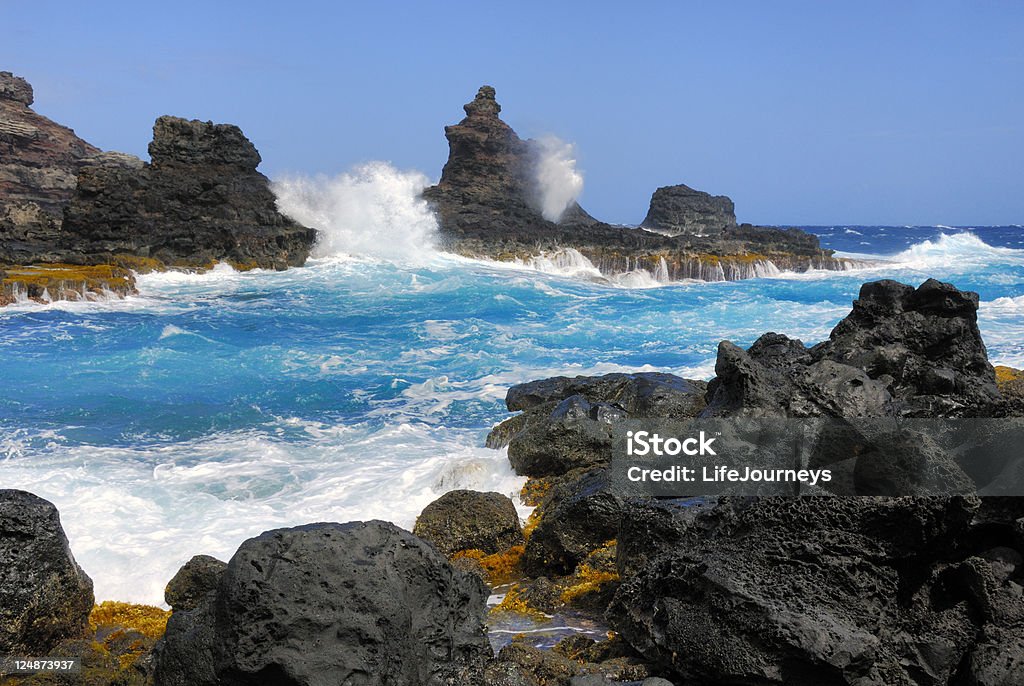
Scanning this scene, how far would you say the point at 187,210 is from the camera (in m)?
28.8

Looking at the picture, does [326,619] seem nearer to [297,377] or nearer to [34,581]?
[34,581]

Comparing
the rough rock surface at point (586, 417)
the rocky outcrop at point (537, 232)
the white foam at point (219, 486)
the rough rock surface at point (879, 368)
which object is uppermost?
the rocky outcrop at point (537, 232)

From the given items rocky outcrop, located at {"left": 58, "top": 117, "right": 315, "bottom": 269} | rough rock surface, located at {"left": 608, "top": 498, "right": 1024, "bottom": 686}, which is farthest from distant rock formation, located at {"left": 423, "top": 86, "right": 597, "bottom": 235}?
rough rock surface, located at {"left": 608, "top": 498, "right": 1024, "bottom": 686}

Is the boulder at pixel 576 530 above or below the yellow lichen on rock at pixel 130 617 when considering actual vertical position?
above

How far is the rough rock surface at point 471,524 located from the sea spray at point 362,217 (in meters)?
27.6

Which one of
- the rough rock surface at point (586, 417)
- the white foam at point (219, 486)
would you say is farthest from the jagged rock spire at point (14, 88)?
the rough rock surface at point (586, 417)

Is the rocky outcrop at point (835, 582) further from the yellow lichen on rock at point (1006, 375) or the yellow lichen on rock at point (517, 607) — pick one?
the yellow lichen on rock at point (1006, 375)

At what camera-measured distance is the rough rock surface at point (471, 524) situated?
19.0 feet

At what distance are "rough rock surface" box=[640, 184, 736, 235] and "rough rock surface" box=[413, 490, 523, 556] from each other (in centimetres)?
4138

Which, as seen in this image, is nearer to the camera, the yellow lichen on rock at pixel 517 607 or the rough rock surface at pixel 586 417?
the yellow lichen on rock at pixel 517 607

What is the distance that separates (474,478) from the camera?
286 inches

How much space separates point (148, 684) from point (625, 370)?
10.8 metres

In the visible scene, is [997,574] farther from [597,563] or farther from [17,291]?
[17,291]

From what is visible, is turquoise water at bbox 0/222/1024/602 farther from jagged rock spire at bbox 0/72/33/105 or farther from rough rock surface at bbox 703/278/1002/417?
jagged rock spire at bbox 0/72/33/105
